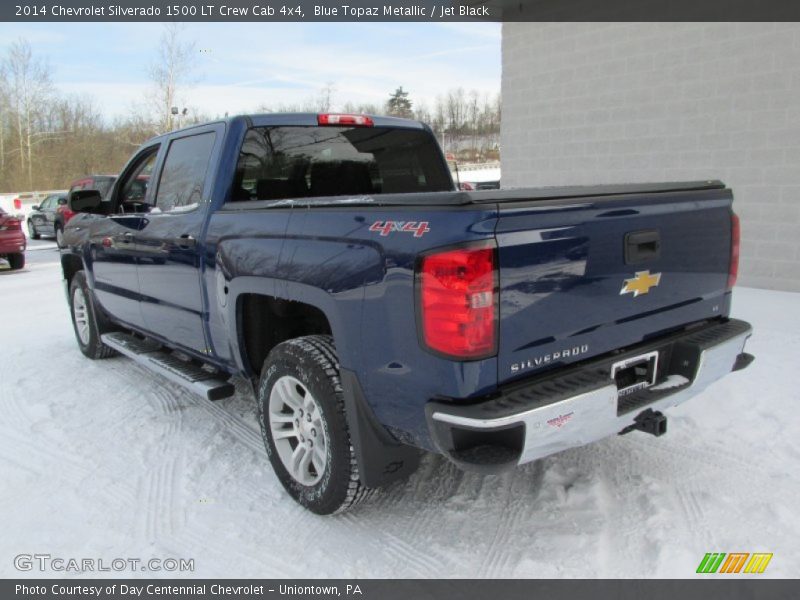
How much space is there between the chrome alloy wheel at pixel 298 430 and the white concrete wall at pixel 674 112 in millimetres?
7049

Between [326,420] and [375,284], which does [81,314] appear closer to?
[326,420]

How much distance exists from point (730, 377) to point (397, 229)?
11.4 ft

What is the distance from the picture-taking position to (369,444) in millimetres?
2619

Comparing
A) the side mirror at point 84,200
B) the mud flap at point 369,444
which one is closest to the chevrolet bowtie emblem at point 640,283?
the mud flap at point 369,444

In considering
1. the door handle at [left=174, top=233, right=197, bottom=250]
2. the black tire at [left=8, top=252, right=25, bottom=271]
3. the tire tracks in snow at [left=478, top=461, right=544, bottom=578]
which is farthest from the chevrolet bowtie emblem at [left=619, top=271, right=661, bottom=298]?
the black tire at [left=8, top=252, right=25, bottom=271]

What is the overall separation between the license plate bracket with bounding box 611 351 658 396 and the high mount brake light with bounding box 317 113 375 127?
2.37 metres

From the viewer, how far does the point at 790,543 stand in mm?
2617

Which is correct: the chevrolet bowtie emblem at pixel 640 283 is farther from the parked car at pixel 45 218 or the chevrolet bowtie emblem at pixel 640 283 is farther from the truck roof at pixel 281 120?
the parked car at pixel 45 218

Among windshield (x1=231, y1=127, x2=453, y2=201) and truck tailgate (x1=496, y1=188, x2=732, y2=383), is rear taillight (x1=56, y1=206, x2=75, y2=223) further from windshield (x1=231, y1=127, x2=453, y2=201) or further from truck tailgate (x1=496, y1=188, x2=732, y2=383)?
truck tailgate (x1=496, y1=188, x2=732, y2=383)

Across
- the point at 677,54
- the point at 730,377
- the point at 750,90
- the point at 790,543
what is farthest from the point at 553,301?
the point at 677,54

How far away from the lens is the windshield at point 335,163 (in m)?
3.71

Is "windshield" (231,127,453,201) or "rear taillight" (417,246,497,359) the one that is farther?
"windshield" (231,127,453,201)

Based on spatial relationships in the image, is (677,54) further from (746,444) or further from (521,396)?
(521,396)

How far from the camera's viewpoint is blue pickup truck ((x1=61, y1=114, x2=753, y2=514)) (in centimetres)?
221
